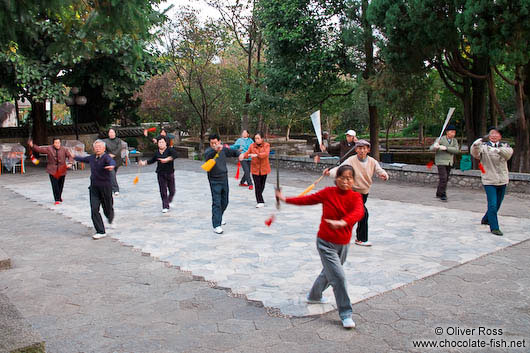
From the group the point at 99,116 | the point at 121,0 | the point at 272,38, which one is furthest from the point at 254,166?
the point at 99,116

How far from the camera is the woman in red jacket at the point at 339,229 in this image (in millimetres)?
4379

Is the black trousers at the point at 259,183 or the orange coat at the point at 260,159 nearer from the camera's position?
the orange coat at the point at 260,159

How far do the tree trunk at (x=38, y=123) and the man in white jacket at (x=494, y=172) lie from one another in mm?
20157

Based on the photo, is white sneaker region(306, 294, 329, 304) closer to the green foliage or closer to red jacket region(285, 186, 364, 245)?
red jacket region(285, 186, 364, 245)

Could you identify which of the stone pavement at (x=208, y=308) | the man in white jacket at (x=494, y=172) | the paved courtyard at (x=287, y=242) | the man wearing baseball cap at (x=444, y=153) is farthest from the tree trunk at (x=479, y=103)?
the stone pavement at (x=208, y=308)

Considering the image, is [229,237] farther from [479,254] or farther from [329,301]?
[479,254]

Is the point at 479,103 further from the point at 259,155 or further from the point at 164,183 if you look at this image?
the point at 164,183

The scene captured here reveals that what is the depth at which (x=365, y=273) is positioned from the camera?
5895 mm

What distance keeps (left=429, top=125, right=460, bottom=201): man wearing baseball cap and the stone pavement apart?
409 centimetres

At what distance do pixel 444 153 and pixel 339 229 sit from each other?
7529mm

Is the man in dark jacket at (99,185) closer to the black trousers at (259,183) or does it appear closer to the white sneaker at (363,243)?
the black trousers at (259,183)

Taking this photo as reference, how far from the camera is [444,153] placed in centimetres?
1108

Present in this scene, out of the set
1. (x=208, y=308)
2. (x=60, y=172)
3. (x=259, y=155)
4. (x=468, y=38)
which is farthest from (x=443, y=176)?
(x=60, y=172)

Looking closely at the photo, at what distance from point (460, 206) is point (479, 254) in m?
4.12
